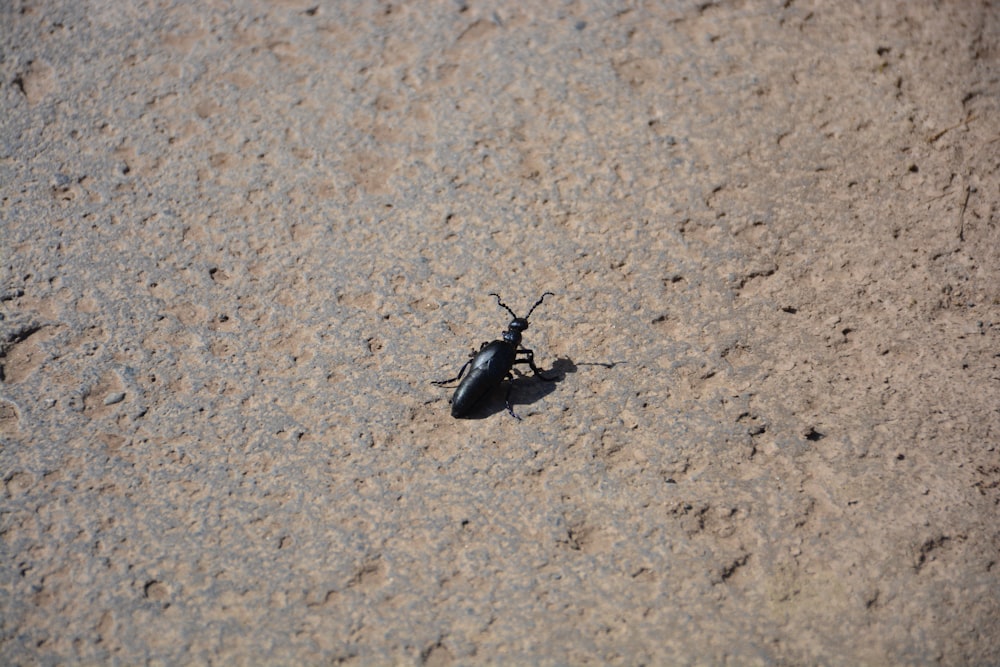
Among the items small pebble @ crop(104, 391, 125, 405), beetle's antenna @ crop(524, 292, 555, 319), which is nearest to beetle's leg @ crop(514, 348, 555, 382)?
beetle's antenna @ crop(524, 292, 555, 319)

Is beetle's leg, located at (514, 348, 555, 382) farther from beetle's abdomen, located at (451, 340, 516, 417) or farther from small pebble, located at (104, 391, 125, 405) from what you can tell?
small pebble, located at (104, 391, 125, 405)

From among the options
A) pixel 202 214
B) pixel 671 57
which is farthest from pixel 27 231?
pixel 671 57

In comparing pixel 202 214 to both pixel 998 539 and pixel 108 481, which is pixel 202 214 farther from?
pixel 998 539

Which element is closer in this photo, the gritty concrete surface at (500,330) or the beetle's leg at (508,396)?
the gritty concrete surface at (500,330)

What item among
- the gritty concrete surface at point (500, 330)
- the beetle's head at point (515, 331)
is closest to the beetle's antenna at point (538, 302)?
the gritty concrete surface at point (500, 330)

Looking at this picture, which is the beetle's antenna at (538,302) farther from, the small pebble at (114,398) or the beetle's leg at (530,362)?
the small pebble at (114,398)

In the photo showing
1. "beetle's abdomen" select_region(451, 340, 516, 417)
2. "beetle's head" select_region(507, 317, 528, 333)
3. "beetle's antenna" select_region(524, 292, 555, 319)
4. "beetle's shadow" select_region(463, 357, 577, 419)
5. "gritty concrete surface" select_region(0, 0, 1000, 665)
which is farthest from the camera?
"beetle's antenna" select_region(524, 292, 555, 319)
